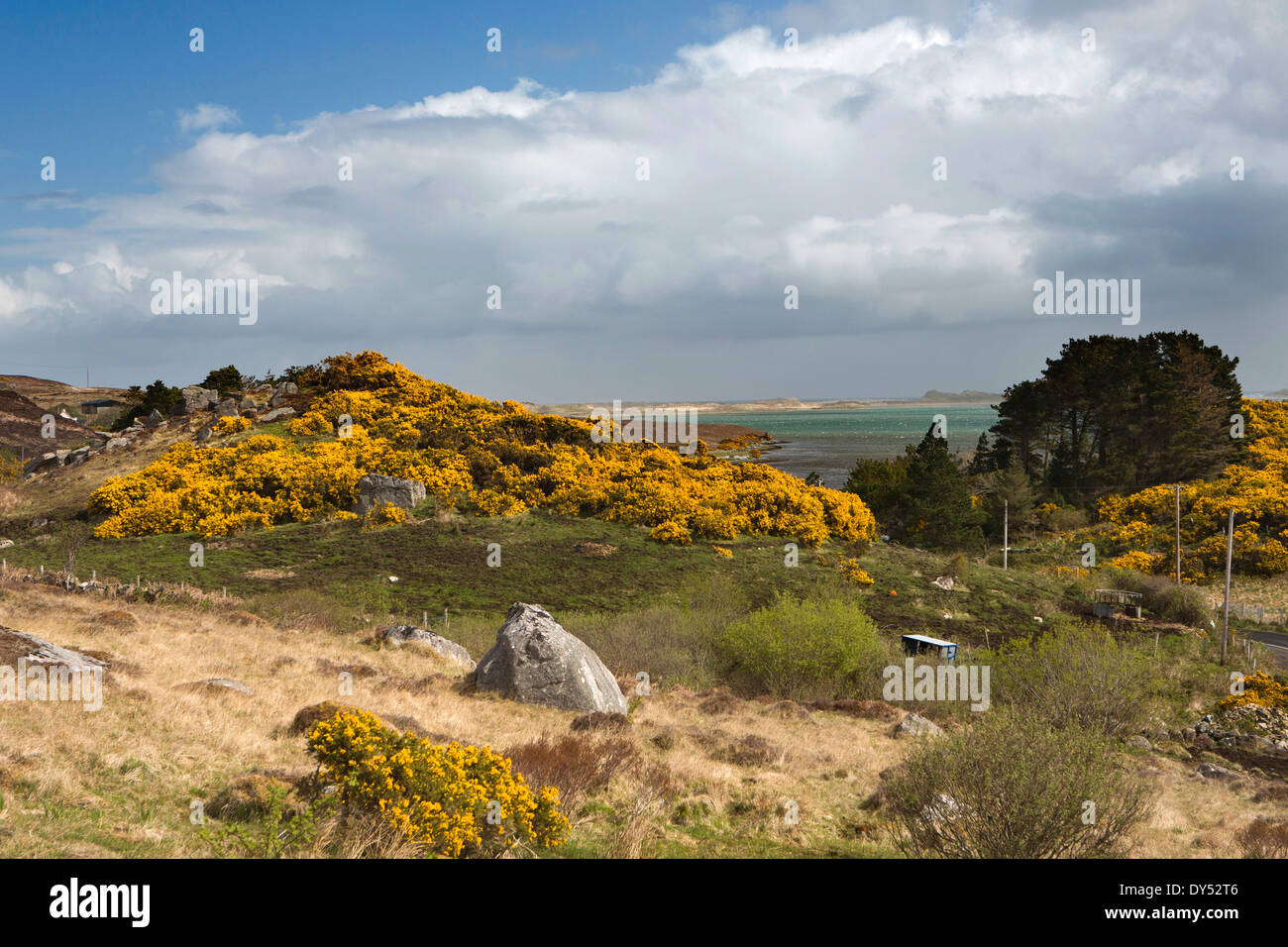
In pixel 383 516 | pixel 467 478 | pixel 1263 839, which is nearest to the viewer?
pixel 1263 839

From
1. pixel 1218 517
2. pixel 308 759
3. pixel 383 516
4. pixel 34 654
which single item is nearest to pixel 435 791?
pixel 308 759

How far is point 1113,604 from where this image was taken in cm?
3788

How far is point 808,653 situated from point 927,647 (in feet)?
16.4

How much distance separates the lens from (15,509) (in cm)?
3722

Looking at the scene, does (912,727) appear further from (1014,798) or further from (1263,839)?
(1014,798)

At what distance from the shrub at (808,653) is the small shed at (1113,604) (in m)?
17.0

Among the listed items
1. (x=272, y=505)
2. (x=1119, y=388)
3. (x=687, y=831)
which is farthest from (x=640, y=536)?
(x=1119, y=388)

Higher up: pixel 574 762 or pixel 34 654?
pixel 34 654

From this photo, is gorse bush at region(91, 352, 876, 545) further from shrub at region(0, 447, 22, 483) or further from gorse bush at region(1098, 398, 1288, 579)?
gorse bush at region(1098, 398, 1288, 579)

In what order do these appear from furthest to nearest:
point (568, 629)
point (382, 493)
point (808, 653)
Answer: point (382, 493) < point (568, 629) < point (808, 653)

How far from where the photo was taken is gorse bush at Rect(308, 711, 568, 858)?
8008mm

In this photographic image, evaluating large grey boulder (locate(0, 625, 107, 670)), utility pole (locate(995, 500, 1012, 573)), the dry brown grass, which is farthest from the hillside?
utility pole (locate(995, 500, 1012, 573))

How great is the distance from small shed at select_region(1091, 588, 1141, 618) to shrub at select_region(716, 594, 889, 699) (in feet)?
55.9

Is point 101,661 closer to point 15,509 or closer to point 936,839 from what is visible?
point 936,839
